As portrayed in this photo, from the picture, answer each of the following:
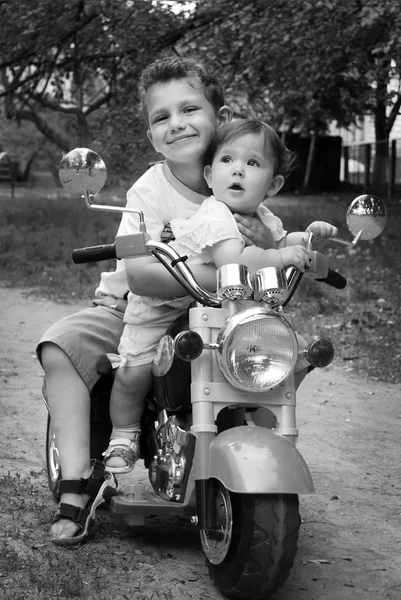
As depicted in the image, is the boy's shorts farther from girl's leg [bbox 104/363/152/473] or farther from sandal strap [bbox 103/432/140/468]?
sandal strap [bbox 103/432/140/468]

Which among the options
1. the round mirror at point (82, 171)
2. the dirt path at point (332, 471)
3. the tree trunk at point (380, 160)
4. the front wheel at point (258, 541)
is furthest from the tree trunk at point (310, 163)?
the front wheel at point (258, 541)

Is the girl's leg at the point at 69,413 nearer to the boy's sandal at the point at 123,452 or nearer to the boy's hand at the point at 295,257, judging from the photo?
the boy's sandal at the point at 123,452

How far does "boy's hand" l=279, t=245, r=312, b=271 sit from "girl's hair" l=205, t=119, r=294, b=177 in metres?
0.29

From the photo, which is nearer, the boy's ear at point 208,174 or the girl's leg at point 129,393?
the boy's ear at point 208,174

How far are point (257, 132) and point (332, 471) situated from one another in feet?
7.33

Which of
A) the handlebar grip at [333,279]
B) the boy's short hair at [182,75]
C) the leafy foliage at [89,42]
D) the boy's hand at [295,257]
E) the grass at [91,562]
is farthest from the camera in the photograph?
the leafy foliage at [89,42]

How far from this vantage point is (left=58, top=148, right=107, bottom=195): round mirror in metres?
3.19

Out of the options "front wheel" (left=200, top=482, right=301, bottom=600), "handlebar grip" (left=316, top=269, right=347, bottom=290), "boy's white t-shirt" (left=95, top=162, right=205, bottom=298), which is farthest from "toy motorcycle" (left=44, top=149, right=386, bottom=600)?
"boy's white t-shirt" (left=95, top=162, right=205, bottom=298)

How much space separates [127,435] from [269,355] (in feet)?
2.68

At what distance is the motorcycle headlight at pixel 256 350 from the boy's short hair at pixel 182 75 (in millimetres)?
986

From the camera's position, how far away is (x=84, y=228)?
50.1 feet

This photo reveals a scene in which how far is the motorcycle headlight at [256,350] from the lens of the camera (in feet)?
10.3

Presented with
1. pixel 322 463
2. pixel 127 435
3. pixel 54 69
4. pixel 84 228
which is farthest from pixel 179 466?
pixel 54 69

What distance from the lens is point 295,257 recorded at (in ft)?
11.1
